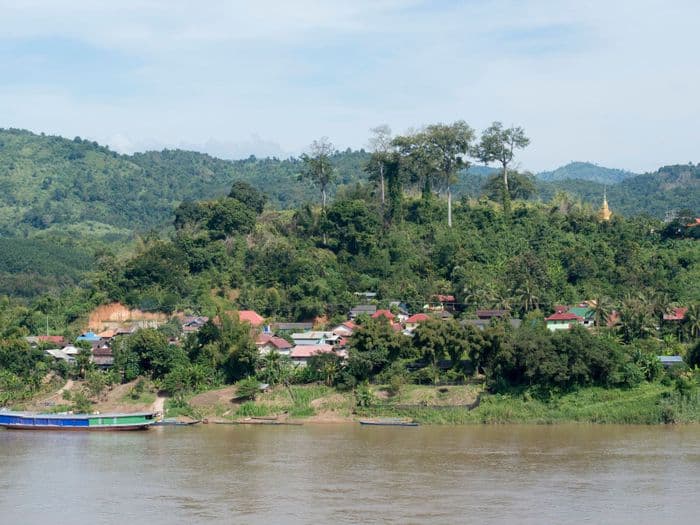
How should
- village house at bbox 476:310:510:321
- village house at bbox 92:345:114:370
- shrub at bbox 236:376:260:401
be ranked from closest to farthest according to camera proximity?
1. shrub at bbox 236:376:260:401
2. village house at bbox 92:345:114:370
3. village house at bbox 476:310:510:321

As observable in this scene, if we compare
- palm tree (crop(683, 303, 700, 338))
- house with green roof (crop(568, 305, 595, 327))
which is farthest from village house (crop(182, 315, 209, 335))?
palm tree (crop(683, 303, 700, 338))

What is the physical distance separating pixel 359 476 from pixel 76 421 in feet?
49.3

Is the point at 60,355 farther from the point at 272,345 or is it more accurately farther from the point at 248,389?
the point at 248,389

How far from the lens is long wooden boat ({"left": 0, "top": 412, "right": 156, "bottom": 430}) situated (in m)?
38.2

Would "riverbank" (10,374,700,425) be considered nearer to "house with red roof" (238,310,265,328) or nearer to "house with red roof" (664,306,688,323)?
"house with red roof" (238,310,265,328)

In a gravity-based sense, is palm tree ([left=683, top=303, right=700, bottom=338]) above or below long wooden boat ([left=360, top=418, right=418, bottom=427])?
above

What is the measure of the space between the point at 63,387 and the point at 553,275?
76.4ft

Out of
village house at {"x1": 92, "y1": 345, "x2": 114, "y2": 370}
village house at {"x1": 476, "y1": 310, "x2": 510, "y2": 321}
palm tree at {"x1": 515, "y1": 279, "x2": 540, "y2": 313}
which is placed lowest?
village house at {"x1": 92, "y1": 345, "x2": 114, "y2": 370}

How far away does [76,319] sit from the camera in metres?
51.5

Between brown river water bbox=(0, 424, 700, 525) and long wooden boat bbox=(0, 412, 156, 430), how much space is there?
49.4 inches

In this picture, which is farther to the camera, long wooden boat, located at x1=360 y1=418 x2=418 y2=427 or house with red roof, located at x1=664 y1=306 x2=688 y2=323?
house with red roof, located at x1=664 y1=306 x2=688 y2=323

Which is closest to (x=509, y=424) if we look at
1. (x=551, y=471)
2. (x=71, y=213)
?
(x=551, y=471)

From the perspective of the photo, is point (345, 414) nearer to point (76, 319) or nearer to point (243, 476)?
point (243, 476)

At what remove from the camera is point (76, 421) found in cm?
3888
